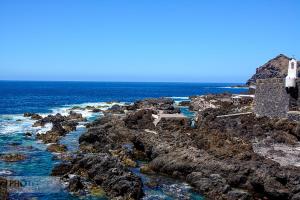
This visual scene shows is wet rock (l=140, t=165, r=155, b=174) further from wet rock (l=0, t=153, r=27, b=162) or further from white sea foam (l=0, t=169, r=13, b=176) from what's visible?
wet rock (l=0, t=153, r=27, b=162)

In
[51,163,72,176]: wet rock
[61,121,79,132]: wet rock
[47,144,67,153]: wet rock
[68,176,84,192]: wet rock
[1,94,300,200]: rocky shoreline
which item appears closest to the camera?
[1,94,300,200]: rocky shoreline

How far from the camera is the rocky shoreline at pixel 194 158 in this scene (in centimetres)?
2322

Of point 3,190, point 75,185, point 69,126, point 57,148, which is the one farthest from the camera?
point 69,126

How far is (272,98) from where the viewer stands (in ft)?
143

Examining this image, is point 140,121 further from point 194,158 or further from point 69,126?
point 194,158

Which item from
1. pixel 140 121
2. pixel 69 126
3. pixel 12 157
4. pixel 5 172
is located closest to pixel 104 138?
pixel 12 157

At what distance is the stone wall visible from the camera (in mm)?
41219

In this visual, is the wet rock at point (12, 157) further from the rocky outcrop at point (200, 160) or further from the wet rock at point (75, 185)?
the wet rock at point (75, 185)

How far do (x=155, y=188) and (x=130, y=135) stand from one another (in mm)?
15356

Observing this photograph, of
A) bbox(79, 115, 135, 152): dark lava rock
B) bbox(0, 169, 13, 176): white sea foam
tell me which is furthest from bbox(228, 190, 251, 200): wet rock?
bbox(0, 169, 13, 176): white sea foam

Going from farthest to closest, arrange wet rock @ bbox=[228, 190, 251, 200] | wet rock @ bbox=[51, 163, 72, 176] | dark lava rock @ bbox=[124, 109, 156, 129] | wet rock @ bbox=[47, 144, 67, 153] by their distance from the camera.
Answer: dark lava rock @ bbox=[124, 109, 156, 129], wet rock @ bbox=[47, 144, 67, 153], wet rock @ bbox=[51, 163, 72, 176], wet rock @ bbox=[228, 190, 251, 200]

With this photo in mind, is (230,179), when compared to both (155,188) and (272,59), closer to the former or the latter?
A: (155,188)

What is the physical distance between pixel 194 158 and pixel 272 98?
19138 mm

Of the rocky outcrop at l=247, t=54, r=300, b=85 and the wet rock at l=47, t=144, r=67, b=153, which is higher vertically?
the rocky outcrop at l=247, t=54, r=300, b=85
